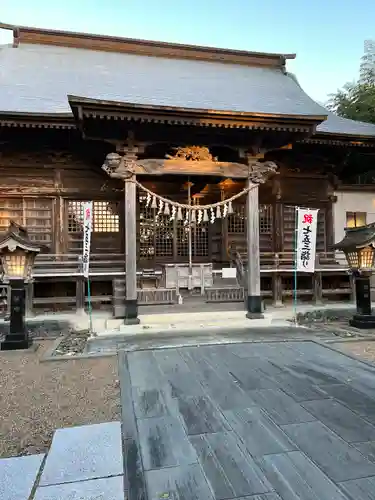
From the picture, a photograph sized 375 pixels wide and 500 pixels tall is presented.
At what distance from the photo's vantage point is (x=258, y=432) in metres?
2.89

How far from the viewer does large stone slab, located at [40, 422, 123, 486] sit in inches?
93.1

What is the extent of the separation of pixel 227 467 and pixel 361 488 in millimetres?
833

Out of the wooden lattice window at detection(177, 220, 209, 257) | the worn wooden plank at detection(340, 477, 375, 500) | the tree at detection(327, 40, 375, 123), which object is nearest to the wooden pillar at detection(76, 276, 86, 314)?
the wooden lattice window at detection(177, 220, 209, 257)

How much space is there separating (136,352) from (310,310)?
5.67 m

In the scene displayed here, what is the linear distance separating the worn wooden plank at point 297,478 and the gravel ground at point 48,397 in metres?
1.59

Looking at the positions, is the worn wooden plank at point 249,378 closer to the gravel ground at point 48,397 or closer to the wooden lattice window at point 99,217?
the gravel ground at point 48,397

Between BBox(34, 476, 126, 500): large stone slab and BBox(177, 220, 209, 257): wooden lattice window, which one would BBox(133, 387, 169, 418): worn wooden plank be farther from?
BBox(177, 220, 209, 257): wooden lattice window

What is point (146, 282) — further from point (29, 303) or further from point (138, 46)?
point (138, 46)

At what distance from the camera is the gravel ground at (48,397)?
3053mm

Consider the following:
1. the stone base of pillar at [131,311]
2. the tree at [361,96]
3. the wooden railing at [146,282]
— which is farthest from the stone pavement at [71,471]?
the tree at [361,96]

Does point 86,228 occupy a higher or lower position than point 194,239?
higher

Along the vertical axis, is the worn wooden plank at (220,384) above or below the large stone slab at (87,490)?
below

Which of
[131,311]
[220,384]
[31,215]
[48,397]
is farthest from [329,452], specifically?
[31,215]

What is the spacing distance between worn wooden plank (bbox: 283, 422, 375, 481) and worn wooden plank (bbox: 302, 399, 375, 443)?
9cm
